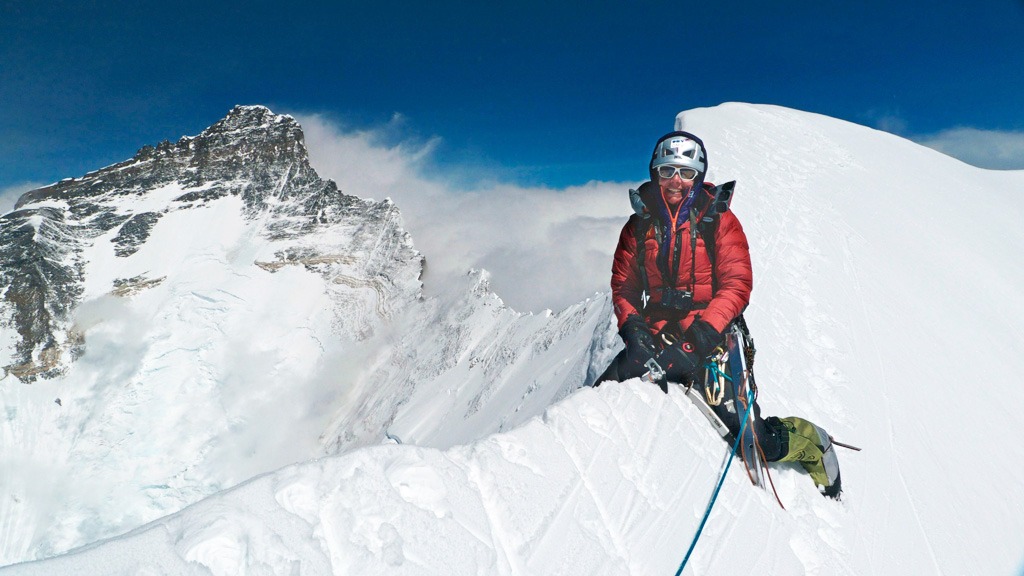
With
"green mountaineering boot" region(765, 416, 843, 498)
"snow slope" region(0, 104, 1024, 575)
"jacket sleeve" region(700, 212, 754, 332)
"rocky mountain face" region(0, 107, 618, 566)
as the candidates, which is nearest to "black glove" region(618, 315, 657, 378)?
"snow slope" region(0, 104, 1024, 575)

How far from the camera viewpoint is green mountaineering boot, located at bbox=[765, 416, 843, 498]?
14.7 ft

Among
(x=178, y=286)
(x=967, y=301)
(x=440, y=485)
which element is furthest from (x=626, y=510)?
(x=178, y=286)

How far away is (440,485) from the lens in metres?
2.90

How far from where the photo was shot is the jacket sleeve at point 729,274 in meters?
4.43

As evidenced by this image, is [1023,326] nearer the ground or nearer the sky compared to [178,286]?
nearer the ground

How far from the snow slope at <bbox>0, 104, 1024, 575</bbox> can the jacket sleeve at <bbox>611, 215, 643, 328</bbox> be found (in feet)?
2.91

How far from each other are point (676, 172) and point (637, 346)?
1.68m

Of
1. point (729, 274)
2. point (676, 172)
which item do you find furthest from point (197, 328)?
point (729, 274)

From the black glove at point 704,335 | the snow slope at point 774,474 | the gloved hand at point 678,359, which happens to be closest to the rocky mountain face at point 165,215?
the snow slope at point 774,474

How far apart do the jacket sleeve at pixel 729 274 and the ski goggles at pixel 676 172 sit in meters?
0.49

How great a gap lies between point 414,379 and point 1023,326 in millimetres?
73911

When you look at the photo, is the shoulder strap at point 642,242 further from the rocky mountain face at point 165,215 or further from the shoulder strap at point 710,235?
the rocky mountain face at point 165,215

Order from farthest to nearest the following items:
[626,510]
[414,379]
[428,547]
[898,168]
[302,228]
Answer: [302,228] → [414,379] → [898,168] → [626,510] → [428,547]

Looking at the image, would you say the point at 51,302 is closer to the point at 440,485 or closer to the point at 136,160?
the point at 136,160
